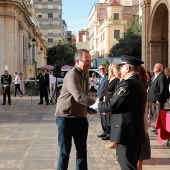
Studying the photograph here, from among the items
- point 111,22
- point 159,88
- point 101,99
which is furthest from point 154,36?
point 111,22

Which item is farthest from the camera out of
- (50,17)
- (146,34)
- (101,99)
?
(50,17)

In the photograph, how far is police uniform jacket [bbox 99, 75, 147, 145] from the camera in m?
4.11

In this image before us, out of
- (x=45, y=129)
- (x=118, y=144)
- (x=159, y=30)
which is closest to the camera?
(x=118, y=144)

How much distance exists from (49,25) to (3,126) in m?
103

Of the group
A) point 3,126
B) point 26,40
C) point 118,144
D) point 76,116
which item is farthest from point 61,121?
point 26,40

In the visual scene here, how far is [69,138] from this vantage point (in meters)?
4.87

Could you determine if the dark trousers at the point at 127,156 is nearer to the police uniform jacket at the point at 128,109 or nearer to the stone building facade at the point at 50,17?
the police uniform jacket at the point at 128,109

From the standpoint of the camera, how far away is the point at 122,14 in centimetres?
6969

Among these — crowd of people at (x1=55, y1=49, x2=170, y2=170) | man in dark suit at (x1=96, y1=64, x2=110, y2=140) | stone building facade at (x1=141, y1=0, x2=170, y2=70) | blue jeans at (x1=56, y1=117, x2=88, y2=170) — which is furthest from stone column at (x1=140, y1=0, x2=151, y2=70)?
blue jeans at (x1=56, y1=117, x2=88, y2=170)

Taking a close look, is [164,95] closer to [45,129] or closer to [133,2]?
[45,129]

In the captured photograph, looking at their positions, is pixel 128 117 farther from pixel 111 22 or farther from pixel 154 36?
pixel 111 22

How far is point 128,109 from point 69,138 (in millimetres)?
1087

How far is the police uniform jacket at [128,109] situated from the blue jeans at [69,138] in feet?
2.45

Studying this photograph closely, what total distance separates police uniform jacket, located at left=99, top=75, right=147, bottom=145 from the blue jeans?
2.45ft
